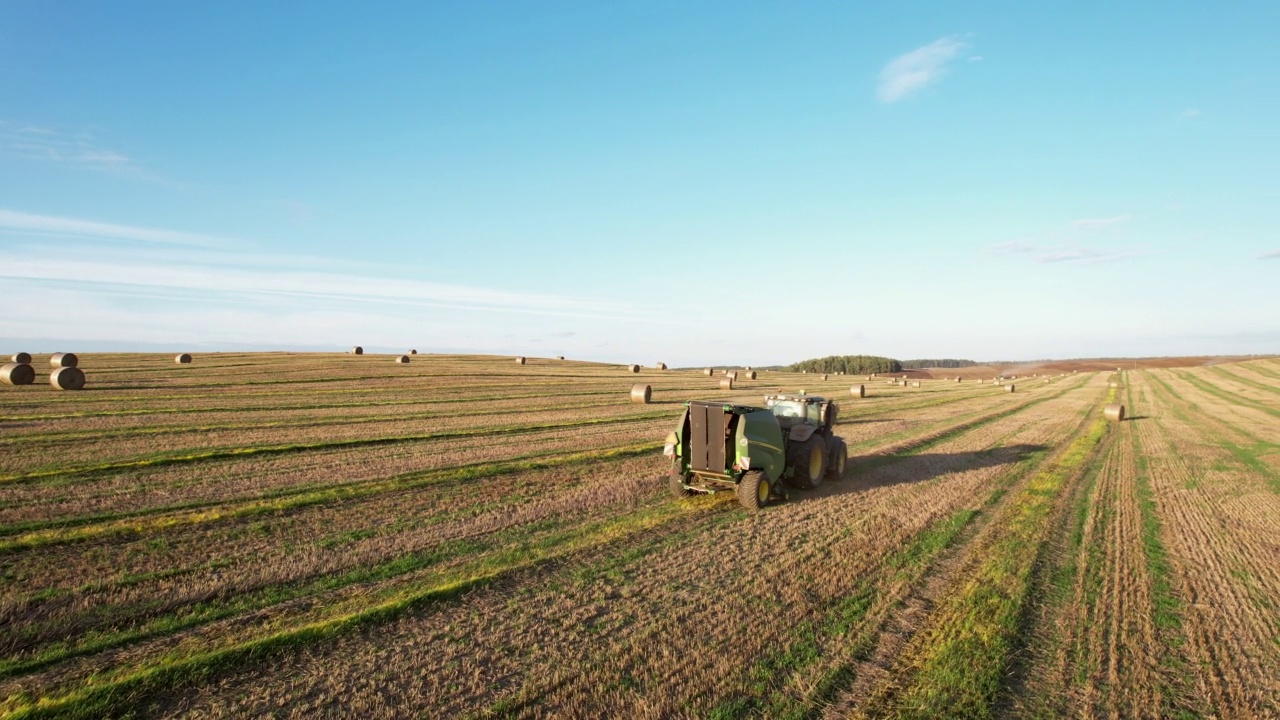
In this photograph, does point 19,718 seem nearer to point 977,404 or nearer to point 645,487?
point 645,487

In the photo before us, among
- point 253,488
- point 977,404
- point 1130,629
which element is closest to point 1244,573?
point 1130,629

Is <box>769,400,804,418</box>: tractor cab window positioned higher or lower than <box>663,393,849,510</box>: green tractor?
higher

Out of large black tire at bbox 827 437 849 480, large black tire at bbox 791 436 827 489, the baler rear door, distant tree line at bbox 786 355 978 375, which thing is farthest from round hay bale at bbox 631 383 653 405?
distant tree line at bbox 786 355 978 375

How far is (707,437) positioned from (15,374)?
29.2 meters

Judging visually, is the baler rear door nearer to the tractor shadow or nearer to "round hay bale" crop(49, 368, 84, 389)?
the tractor shadow

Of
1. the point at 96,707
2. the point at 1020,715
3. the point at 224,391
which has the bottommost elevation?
the point at 1020,715

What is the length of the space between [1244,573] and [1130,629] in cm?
342

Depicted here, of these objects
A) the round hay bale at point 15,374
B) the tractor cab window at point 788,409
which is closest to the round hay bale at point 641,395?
the tractor cab window at point 788,409

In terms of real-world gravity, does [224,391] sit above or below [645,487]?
above

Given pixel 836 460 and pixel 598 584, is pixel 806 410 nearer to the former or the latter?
pixel 836 460

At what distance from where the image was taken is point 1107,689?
5613mm

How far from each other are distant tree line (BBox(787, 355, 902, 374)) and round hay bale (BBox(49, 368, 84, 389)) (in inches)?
3677

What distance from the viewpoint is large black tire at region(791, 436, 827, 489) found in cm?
1270

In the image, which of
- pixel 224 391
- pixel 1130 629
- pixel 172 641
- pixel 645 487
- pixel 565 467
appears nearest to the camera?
pixel 172 641
